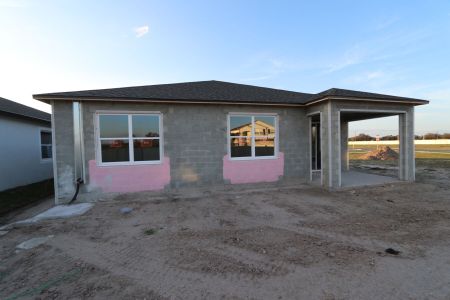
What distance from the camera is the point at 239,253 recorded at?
3777 mm

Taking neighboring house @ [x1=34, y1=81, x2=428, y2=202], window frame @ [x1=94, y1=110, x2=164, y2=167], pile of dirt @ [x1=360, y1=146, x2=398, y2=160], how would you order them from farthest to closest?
1. pile of dirt @ [x1=360, y1=146, x2=398, y2=160]
2. window frame @ [x1=94, y1=110, x2=164, y2=167]
3. neighboring house @ [x1=34, y1=81, x2=428, y2=202]

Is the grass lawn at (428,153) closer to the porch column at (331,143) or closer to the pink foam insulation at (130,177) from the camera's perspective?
the porch column at (331,143)

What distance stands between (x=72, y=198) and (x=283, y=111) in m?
8.04

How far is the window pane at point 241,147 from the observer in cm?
870

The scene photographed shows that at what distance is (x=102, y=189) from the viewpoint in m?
7.55

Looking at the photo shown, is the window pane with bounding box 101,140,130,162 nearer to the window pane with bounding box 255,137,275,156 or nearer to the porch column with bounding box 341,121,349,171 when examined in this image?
the window pane with bounding box 255,137,275,156

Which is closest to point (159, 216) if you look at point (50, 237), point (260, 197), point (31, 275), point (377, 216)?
point (50, 237)

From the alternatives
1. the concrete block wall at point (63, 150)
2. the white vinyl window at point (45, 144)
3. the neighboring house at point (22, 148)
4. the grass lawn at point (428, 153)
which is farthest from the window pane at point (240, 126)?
the grass lawn at point (428, 153)

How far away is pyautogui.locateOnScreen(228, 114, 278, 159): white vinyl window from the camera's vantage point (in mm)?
8695

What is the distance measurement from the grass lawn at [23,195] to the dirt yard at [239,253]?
3.48 metres

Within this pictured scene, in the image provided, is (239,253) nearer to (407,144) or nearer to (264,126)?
(264,126)

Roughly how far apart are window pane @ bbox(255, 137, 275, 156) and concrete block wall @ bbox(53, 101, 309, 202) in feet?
1.17

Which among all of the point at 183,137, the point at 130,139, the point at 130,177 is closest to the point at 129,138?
the point at 130,139

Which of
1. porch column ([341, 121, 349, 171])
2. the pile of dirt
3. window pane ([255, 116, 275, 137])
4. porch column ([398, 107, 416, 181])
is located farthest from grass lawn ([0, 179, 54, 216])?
the pile of dirt
